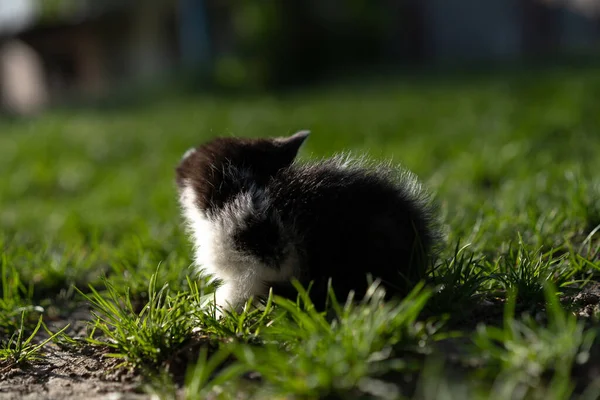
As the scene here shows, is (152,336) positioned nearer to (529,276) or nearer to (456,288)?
(456,288)

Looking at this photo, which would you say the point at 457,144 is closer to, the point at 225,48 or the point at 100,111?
the point at 100,111

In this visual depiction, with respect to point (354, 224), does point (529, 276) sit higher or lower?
lower

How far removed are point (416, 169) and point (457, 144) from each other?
1106 millimetres

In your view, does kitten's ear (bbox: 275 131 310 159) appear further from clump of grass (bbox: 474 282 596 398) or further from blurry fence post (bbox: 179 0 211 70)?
blurry fence post (bbox: 179 0 211 70)

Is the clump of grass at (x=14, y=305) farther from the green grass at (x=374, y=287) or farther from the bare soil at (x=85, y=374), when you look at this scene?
the bare soil at (x=85, y=374)

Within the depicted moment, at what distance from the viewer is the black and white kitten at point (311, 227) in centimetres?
265

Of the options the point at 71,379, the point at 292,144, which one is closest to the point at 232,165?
the point at 292,144

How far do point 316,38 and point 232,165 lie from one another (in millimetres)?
14169

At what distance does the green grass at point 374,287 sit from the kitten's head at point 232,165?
0.39 metres

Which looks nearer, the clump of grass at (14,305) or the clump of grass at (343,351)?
the clump of grass at (343,351)

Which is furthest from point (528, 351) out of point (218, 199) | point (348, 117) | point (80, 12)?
point (80, 12)

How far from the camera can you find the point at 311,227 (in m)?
2.68

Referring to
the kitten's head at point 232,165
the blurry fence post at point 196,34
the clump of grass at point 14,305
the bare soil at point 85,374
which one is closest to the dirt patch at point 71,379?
the bare soil at point 85,374

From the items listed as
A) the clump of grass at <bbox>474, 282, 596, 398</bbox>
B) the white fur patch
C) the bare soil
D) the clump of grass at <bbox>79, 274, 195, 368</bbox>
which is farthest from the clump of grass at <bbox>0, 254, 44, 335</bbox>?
the clump of grass at <bbox>474, 282, 596, 398</bbox>
